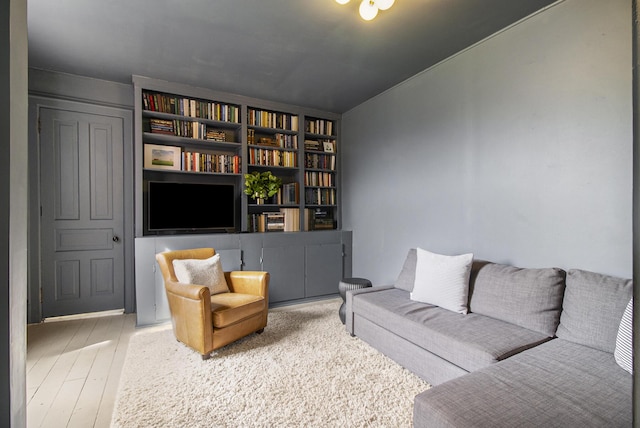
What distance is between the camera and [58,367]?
2.26m

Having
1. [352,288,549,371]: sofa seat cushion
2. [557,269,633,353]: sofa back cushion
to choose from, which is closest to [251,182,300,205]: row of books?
[352,288,549,371]: sofa seat cushion

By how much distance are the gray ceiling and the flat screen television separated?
1171mm

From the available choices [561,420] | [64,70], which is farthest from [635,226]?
[64,70]

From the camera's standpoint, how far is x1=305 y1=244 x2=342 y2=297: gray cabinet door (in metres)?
3.88

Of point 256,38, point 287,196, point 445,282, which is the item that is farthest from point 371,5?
point 287,196

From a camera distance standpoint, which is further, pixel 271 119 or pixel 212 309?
pixel 271 119

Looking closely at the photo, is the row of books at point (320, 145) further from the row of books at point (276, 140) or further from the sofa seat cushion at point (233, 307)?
the sofa seat cushion at point (233, 307)

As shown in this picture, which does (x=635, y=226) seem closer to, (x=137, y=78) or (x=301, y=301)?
(x=301, y=301)

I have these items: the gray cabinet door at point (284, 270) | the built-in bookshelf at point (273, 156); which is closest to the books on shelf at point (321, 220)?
the built-in bookshelf at point (273, 156)

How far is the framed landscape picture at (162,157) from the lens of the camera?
11.1ft

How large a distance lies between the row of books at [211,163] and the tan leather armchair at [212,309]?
1113mm

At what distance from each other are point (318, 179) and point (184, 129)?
182cm

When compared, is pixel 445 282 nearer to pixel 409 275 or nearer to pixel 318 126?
pixel 409 275

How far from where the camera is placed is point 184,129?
351 cm
